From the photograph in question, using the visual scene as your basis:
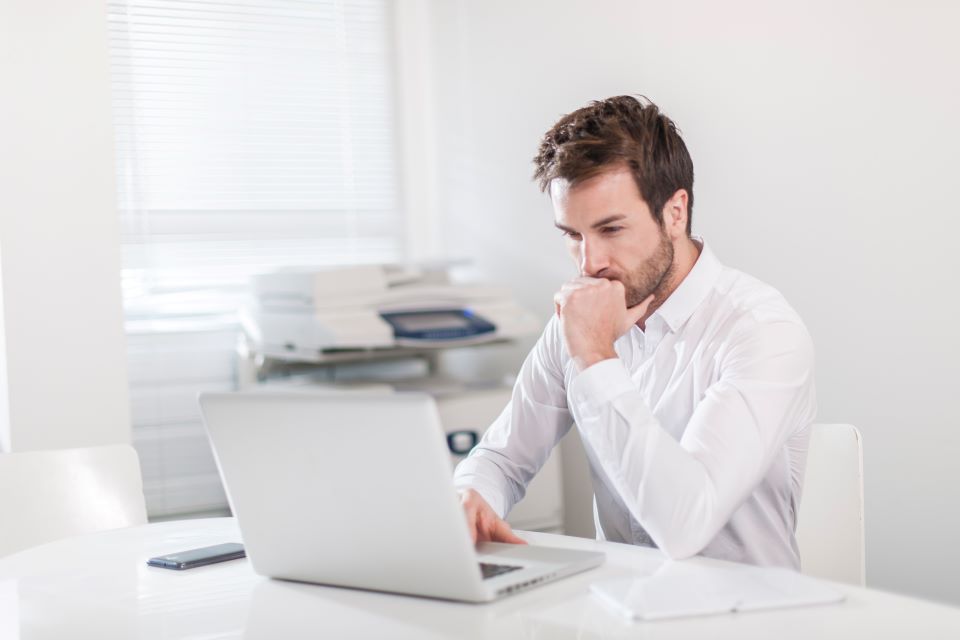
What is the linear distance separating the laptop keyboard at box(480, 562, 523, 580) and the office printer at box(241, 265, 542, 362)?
148cm

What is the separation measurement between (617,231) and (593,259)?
0.19ft

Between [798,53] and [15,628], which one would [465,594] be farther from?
[798,53]

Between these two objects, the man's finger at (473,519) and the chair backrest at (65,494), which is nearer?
the man's finger at (473,519)

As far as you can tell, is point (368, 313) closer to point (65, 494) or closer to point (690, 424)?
point (65, 494)

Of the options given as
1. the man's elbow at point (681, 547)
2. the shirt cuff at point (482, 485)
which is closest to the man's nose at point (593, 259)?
the shirt cuff at point (482, 485)

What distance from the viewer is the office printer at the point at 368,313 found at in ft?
9.11

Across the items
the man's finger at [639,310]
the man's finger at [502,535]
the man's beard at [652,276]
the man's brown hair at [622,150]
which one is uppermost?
the man's brown hair at [622,150]

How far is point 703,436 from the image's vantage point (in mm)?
1411

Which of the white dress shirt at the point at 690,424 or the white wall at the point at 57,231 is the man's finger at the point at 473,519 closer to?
the white dress shirt at the point at 690,424

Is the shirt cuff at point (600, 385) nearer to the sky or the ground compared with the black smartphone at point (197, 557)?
nearer to the sky

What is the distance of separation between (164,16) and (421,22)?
90cm

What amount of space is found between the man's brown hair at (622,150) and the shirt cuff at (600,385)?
35 cm

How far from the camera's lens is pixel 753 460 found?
141 centimetres

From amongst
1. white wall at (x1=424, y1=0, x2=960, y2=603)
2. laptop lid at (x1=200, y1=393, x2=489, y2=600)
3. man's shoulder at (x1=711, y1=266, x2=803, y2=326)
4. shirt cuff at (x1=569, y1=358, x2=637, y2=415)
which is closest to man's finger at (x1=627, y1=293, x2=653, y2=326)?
man's shoulder at (x1=711, y1=266, x2=803, y2=326)
